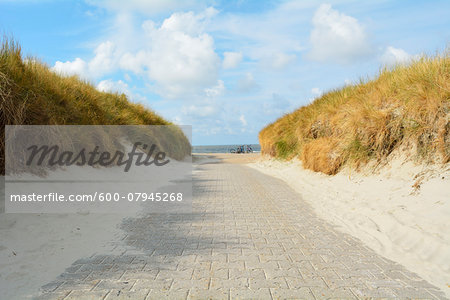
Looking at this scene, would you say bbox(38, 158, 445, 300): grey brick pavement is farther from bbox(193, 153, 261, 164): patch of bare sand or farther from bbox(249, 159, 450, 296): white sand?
bbox(193, 153, 261, 164): patch of bare sand

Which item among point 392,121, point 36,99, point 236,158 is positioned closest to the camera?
point 36,99

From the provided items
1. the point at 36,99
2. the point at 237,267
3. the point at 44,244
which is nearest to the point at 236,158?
the point at 36,99

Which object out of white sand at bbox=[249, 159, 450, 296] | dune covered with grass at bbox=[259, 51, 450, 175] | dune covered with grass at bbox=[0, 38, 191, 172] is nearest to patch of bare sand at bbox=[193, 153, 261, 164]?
dune covered with grass at bbox=[259, 51, 450, 175]

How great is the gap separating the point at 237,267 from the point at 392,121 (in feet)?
24.4

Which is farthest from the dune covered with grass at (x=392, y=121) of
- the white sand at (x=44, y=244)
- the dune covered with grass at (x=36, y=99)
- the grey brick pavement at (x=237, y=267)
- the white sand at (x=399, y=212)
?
the dune covered with grass at (x=36, y=99)

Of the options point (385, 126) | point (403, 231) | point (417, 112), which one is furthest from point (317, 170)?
point (403, 231)

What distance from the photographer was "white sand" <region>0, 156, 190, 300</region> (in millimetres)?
3394

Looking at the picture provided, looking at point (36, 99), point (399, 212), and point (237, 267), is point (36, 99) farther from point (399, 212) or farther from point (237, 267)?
point (399, 212)

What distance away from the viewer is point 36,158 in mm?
7113

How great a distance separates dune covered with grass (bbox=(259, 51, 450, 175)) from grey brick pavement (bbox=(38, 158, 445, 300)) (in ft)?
13.2

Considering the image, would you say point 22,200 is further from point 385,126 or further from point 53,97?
point 385,126

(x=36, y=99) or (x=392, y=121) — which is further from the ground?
Answer: (x=36, y=99)

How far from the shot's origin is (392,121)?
8.89m

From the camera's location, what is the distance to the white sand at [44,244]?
3394mm
